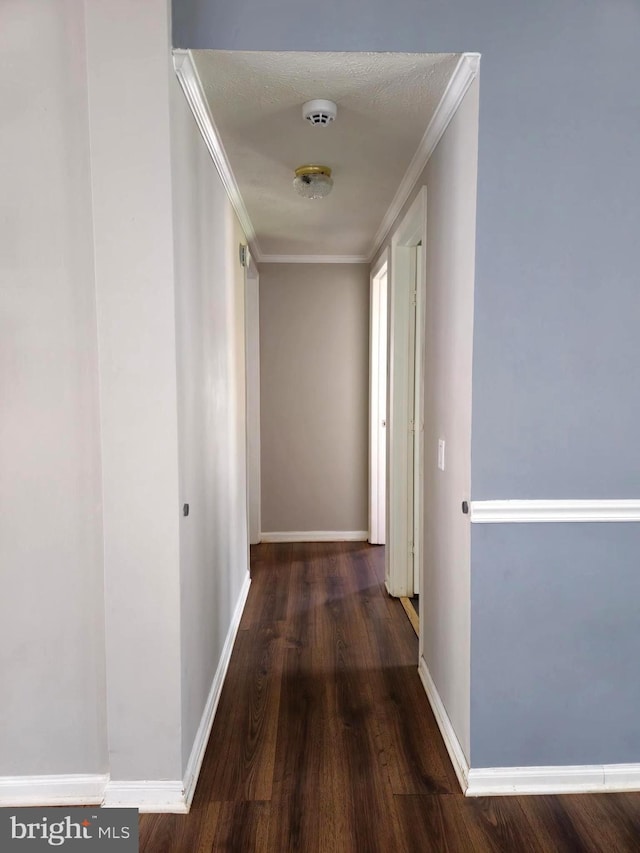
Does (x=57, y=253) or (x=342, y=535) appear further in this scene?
(x=342, y=535)

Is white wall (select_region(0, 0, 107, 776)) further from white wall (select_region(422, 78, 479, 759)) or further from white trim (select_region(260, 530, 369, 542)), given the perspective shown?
white trim (select_region(260, 530, 369, 542))

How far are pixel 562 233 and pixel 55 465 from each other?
171cm

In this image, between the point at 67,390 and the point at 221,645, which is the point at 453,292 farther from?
the point at 221,645

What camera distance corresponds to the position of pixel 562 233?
5.59 feet

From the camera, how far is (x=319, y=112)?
1.95 meters

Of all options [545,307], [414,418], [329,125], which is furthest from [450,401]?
[414,418]

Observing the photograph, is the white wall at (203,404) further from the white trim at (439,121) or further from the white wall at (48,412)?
the white trim at (439,121)

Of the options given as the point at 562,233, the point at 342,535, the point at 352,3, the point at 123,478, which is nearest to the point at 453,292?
the point at 562,233

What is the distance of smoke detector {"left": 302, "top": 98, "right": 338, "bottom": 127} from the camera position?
1.93 m

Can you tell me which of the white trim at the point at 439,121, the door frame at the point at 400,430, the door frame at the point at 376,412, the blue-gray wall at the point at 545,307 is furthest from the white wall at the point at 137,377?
the door frame at the point at 376,412

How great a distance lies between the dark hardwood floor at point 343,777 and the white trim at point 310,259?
2.79 metres

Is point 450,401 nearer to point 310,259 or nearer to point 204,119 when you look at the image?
point 204,119

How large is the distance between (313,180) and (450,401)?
1.30m

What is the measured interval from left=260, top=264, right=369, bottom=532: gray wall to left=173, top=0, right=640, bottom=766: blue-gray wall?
2.77 metres
